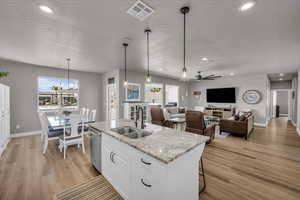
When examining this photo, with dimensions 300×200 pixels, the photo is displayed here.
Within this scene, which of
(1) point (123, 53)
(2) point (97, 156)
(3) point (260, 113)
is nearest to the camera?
(2) point (97, 156)

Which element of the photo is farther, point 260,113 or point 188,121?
point 260,113

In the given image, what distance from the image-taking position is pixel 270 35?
2.47 metres

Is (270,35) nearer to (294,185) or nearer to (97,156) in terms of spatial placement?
(294,185)

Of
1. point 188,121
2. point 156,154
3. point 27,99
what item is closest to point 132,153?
point 156,154

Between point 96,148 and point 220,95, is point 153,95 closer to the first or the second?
point 220,95

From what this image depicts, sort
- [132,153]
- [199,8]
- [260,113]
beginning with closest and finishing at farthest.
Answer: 1. [132,153]
2. [199,8]
3. [260,113]

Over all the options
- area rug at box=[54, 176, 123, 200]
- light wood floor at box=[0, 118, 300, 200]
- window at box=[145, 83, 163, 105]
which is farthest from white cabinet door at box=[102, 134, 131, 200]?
window at box=[145, 83, 163, 105]

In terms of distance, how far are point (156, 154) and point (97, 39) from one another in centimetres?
269

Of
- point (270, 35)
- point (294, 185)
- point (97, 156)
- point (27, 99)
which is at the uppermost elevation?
point (270, 35)

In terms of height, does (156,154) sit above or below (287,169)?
above

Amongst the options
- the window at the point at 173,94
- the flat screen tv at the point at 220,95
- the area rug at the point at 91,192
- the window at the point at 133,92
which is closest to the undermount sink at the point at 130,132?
the area rug at the point at 91,192

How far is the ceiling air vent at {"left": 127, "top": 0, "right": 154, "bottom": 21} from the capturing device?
168cm

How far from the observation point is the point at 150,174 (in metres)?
1.31

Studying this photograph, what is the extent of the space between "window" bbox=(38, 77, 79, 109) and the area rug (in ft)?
14.5
